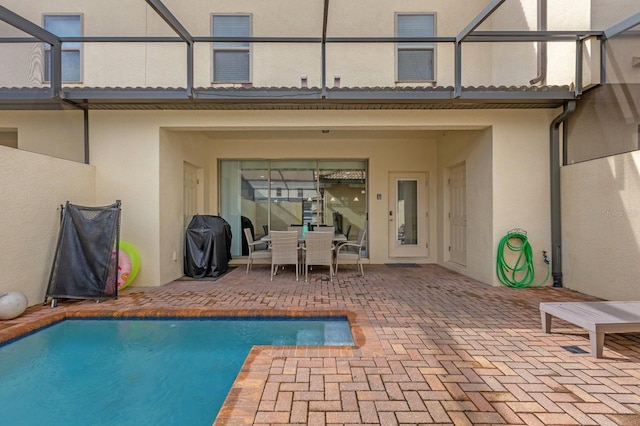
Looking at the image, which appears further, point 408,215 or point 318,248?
point 408,215

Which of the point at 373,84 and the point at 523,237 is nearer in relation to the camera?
the point at 523,237

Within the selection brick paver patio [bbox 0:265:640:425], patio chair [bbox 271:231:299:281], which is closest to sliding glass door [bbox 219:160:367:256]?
patio chair [bbox 271:231:299:281]

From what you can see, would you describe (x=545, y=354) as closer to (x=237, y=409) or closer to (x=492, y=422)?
(x=492, y=422)

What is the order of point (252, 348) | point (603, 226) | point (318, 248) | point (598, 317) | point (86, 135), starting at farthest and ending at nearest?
point (318, 248) < point (86, 135) < point (603, 226) < point (252, 348) < point (598, 317)

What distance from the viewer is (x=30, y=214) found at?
4191 mm

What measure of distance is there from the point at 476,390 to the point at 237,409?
60.7 inches

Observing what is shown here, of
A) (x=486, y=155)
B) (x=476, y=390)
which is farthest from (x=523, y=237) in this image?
(x=476, y=390)

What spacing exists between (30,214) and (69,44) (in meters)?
3.87

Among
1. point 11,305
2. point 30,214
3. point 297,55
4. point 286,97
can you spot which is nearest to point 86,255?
point 30,214

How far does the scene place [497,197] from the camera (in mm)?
5270

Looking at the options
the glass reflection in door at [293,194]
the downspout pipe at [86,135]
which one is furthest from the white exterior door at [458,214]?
the downspout pipe at [86,135]

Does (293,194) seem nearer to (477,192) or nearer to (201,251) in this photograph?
(201,251)

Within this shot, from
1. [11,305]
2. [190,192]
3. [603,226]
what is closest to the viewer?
[11,305]

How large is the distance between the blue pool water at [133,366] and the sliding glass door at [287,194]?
424 centimetres
